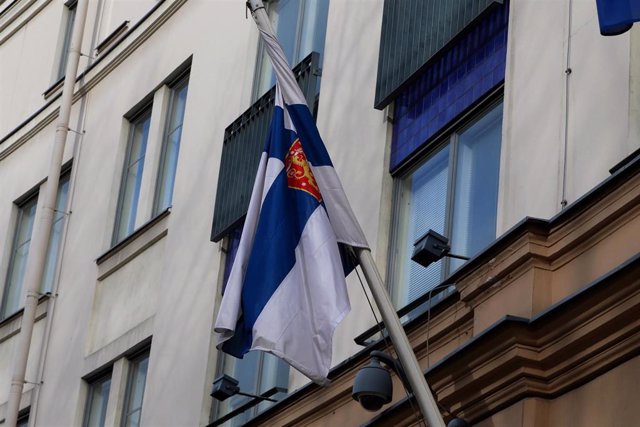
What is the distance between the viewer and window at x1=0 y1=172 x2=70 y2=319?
926 inches

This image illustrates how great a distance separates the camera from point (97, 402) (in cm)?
2100

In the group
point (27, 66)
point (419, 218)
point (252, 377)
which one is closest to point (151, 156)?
point (252, 377)

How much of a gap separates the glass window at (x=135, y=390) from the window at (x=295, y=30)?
364 centimetres

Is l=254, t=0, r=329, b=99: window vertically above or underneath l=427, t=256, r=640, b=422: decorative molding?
above

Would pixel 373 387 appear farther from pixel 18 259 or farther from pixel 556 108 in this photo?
pixel 18 259

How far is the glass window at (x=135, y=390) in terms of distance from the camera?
65.3ft

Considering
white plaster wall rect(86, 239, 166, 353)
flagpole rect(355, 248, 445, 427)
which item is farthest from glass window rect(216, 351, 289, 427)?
flagpole rect(355, 248, 445, 427)

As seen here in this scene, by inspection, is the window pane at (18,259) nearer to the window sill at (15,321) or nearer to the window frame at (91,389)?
the window sill at (15,321)

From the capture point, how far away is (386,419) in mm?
12938

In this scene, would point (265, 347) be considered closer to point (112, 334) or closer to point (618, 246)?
point (618, 246)

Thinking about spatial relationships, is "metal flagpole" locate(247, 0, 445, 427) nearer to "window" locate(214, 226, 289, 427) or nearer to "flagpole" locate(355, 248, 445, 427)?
"flagpole" locate(355, 248, 445, 427)

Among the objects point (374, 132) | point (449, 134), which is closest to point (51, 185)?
point (374, 132)

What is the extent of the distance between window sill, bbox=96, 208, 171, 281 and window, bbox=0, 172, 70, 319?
1.71 metres

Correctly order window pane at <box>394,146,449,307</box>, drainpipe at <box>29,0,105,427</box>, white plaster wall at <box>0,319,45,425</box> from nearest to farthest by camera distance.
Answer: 1. window pane at <box>394,146,449,307</box>
2. drainpipe at <box>29,0,105,427</box>
3. white plaster wall at <box>0,319,45,425</box>
